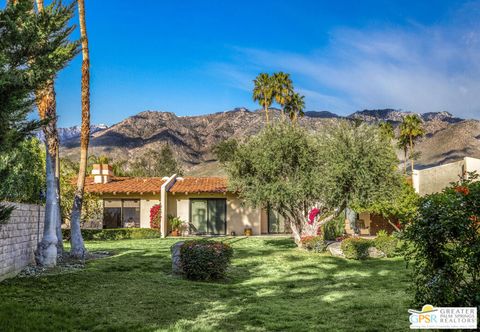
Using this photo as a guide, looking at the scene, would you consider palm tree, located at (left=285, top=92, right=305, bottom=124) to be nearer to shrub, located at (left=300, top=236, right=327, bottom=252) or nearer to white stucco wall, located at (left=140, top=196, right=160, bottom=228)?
white stucco wall, located at (left=140, top=196, right=160, bottom=228)

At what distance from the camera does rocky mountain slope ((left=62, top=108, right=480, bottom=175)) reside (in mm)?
123938

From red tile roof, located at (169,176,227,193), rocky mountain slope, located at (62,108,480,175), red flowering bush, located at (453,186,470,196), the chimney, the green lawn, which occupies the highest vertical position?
rocky mountain slope, located at (62,108,480,175)

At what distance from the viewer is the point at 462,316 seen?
17.4ft

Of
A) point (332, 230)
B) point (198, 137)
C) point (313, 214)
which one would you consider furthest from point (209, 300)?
point (198, 137)

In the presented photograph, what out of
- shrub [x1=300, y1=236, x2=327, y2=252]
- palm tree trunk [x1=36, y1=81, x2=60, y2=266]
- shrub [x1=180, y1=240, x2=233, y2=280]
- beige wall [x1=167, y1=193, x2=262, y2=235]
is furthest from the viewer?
beige wall [x1=167, y1=193, x2=262, y2=235]

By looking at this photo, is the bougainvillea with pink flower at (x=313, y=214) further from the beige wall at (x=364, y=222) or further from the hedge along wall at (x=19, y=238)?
the beige wall at (x=364, y=222)

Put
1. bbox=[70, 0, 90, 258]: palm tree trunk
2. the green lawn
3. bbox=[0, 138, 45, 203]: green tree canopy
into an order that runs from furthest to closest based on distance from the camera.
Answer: bbox=[0, 138, 45, 203]: green tree canopy < bbox=[70, 0, 90, 258]: palm tree trunk < the green lawn

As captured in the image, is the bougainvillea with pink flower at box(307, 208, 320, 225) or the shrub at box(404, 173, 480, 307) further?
the bougainvillea with pink flower at box(307, 208, 320, 225)

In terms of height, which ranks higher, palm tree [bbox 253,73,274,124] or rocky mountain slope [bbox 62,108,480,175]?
rocky mountain slope [bbox 62,108,480,175]

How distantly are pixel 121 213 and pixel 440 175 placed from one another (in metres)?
23.2

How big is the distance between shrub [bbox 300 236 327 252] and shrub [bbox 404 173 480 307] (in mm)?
15228

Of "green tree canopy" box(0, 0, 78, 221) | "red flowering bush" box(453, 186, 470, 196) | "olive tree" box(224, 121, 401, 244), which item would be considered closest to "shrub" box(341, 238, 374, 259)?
"olive tree" box(224, 121, 401, 244)

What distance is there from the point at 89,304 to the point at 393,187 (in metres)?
15.6

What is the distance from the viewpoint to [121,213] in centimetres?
3494
